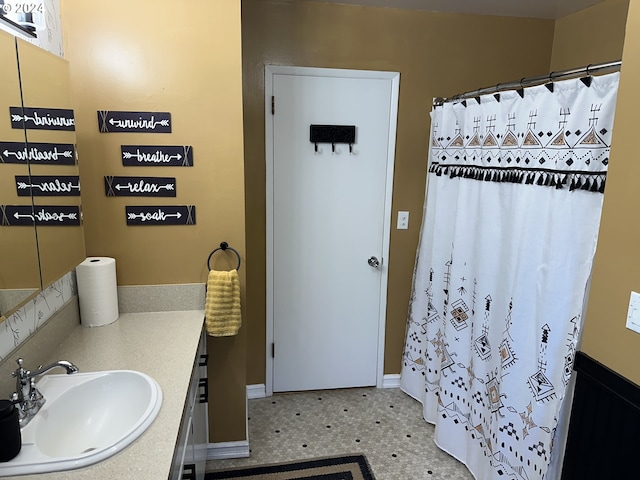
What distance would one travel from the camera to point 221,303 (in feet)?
6.54

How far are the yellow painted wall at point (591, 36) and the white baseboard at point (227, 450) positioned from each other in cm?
293

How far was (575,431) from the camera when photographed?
1.67m

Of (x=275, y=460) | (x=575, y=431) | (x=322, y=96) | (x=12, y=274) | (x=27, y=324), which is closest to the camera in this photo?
(x=12, y=274)

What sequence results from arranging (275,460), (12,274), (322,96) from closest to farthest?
(12,274), (275,460), (322,96)

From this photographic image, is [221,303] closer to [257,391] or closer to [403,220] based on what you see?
[257,391]

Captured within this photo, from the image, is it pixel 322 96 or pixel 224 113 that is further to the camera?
pixel 322 96

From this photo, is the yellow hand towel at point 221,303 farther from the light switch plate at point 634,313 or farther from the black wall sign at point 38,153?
the light switch plate at point 634,313

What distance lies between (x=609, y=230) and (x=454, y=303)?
3.33 feet

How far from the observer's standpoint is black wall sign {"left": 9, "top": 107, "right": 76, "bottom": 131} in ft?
4.52

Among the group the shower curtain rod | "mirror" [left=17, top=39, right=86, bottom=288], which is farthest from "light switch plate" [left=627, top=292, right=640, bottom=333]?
"mirror" [left=17, top=39, right=86, bottom=288]

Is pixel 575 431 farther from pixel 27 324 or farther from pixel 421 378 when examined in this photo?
pixel 27 324

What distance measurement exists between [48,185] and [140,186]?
0.43 metres

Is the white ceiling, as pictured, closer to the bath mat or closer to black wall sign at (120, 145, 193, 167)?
black wall sign at (120, 145, 193, 167)

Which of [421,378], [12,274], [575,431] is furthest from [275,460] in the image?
[12,274]
